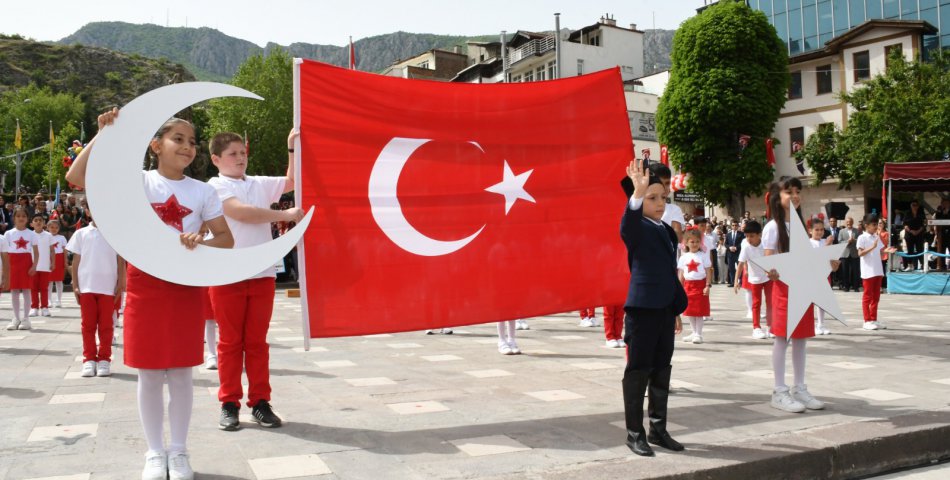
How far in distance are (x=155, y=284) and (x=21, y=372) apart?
4671 mm

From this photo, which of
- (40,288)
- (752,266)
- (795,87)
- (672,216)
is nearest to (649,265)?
(672,216)

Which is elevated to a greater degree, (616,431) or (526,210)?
(526,210)

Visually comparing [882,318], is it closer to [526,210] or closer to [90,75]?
[526,210]

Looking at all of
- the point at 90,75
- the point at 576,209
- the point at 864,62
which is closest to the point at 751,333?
the point at 576,209

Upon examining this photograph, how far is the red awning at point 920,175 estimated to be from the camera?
1709 centimetres

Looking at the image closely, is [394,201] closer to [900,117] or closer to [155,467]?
[155,467]

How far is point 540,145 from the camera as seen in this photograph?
5.96 meters

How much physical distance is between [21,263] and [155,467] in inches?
394

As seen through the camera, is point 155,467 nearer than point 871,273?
Yes

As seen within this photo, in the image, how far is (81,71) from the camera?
14175 cm

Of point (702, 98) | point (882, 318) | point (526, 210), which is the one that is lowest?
point (882, 318)

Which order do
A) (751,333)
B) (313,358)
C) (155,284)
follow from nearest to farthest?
(155,284) < (313,358) < (751,333)

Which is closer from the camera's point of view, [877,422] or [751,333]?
[877,422]

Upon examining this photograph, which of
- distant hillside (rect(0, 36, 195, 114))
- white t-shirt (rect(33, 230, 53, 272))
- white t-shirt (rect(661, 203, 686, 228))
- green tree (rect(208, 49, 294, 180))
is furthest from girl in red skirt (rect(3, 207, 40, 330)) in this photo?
distant hillside (rect(0, 36, 195, 114))
